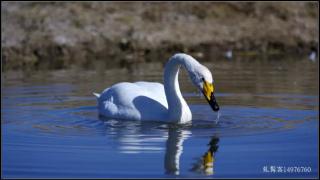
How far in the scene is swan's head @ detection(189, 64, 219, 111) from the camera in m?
9.96

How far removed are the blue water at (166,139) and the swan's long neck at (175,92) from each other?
0.14m

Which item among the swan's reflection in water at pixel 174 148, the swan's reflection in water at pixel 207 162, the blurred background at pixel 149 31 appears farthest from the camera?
the blurred background at pixel 149 31

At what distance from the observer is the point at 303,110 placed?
37.9 feet

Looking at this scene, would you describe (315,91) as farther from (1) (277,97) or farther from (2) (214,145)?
(2) (214,145)

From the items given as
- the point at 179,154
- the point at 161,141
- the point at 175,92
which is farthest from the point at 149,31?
the point at 179,154

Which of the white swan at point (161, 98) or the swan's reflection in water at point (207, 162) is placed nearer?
the swan's reflection in water at point (207, 162)

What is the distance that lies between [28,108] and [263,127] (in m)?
3.89

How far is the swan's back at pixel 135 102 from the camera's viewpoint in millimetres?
10891

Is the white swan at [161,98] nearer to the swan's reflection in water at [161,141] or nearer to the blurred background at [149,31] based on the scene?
the swan's reflection in water at [161,141]

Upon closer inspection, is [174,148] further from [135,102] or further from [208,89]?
[135,102]

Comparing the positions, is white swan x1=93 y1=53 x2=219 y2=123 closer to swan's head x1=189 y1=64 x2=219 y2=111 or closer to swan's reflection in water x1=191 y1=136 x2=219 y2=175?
swan's head x1=189 y1=64 x2=219 y2=111

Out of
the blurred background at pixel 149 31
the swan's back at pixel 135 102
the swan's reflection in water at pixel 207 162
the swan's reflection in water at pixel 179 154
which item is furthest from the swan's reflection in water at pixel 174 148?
the blurred background at pixel 149 31

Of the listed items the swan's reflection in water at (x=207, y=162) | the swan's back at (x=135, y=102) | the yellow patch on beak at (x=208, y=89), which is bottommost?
the swan's reflection in water at (x=207, y=162)

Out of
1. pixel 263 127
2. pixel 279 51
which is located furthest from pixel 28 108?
pixel 279 51
